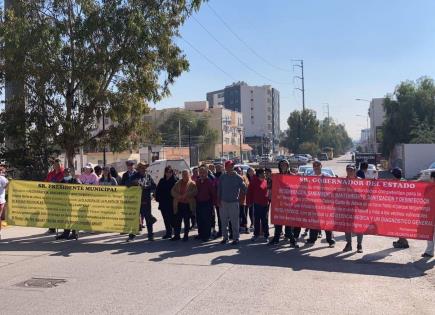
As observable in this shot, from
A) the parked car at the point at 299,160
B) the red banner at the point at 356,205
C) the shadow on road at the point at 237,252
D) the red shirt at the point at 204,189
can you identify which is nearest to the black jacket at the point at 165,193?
the red shirt at the point at 204,189

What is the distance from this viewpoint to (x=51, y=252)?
36.2 feet

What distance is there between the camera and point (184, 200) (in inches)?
488

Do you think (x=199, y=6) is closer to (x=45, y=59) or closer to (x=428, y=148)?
(x=45, y=59)

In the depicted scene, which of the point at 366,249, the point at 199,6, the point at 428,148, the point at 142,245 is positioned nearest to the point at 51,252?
the point at 142,245

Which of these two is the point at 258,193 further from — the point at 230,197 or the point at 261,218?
the point at 230,197

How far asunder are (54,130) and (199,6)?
255 inches

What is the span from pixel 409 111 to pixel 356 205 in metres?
51.3

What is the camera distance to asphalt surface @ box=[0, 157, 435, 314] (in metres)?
7.00

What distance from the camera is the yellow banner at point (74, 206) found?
12328mm

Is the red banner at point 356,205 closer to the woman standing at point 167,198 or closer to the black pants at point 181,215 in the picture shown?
the black pants at point 181,215

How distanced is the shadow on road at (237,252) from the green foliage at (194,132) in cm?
7675

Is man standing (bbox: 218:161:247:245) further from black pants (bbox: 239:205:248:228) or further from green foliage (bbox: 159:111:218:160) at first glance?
green foliage (bbox: 159:111:218:160)

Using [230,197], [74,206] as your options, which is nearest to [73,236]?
[74,206]

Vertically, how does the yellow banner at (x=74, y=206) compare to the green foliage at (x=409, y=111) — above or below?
below
